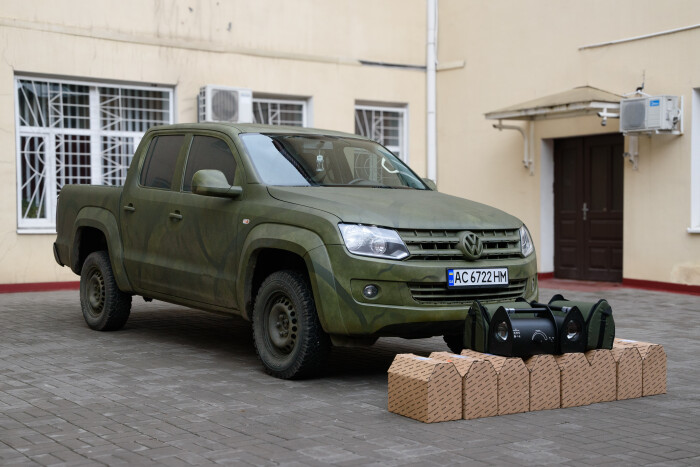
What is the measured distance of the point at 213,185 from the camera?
681 cm

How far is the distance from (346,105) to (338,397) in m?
10.7

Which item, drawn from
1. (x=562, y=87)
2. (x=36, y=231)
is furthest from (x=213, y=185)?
(x=562, y=87)

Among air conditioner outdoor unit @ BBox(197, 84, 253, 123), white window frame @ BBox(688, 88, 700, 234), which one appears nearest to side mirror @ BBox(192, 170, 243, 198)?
air conditioner outdoor unit @ BBox(197, 84, 253, 123)

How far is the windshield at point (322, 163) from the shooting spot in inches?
278

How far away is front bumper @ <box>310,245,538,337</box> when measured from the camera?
603cm

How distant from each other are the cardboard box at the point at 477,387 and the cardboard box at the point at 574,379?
0.54m

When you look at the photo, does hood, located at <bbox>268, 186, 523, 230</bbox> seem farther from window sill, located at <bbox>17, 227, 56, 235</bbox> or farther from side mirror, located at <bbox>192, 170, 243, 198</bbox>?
window sill, located at <bbox>17, 227, 56, 235</bbox>

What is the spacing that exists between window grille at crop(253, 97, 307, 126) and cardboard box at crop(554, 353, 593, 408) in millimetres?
10255

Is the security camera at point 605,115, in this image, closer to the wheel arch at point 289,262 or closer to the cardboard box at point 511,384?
the wheel arch at point 289,262

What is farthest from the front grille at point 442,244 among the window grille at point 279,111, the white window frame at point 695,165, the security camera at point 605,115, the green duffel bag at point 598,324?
the window grille at point 279,111

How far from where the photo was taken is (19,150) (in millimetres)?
13109

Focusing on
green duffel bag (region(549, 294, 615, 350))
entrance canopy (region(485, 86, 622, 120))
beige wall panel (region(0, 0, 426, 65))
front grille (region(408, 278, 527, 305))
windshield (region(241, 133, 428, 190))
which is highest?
beige wall panel (region(0, 0, 426, 65))

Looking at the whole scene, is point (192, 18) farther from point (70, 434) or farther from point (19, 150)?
point (70, 434)

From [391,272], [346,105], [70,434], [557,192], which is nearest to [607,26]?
[557,192]
